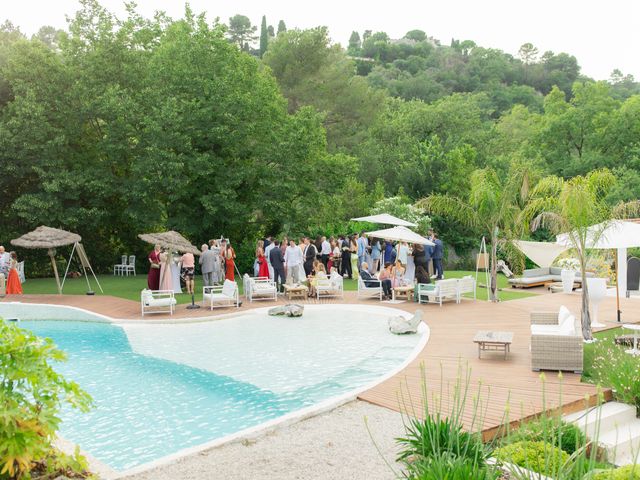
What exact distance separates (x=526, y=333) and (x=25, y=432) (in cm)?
1040

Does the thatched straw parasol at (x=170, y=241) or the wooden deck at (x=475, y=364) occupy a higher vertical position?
the thatched straw parasol at (x=170, y=241)

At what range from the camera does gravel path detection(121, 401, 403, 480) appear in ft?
18.5

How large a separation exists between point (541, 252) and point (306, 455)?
21.1 meters

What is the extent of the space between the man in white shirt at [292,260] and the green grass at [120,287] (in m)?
2.04

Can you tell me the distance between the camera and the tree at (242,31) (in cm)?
10636

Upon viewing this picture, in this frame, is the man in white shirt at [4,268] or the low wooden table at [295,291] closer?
the low wooden table at [295,291]

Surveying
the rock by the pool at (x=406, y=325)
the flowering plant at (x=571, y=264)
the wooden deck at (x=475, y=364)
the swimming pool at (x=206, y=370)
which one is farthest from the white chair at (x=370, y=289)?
the flowering plant at (x=571, y=264)

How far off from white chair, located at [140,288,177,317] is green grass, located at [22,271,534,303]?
1.55 metres

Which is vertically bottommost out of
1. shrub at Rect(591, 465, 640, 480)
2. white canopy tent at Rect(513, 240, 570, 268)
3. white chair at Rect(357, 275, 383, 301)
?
shrub at Rect(591, 465, 640, 480)

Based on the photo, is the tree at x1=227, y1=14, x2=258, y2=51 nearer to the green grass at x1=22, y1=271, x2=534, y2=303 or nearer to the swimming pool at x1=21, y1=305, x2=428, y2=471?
the green grass at x1=22, y1=271, x2=534, y2=303

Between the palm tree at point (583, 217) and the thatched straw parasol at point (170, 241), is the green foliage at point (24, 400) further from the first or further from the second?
the thatched straw parasol at point (170, 241)

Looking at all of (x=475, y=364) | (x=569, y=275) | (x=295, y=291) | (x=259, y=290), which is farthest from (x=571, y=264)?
(x=475, y=364)

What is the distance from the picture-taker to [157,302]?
637 inches

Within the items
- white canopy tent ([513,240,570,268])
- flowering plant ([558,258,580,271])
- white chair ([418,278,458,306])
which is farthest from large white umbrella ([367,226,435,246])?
white canopy tent ([513,240,570,268])
